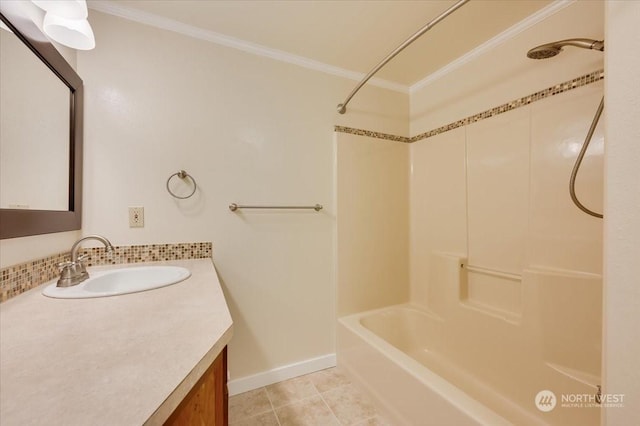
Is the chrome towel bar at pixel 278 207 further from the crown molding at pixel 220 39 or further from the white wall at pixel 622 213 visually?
the white wall at pixel 622 213

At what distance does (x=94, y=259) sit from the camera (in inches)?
48.2

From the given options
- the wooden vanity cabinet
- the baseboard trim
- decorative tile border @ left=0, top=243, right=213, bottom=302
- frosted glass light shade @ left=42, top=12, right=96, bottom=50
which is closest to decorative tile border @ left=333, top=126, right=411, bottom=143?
decorative tile border @ left=0, top=243, right=213, bottom=302

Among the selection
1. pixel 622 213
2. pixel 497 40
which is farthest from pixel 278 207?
pixel 497 40

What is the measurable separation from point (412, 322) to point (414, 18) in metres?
2.06

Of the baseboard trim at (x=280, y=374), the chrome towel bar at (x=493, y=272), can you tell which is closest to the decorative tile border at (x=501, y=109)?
the chrome towel bar at (x=493, y=272)

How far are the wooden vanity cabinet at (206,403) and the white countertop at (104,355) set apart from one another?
7 cm

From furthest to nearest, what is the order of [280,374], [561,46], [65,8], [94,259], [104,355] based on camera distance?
[280,374], [94,259], [561,46], [65,8], [104,355]

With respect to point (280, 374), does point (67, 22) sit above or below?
above

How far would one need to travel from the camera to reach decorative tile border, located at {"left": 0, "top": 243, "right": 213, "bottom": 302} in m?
0.78

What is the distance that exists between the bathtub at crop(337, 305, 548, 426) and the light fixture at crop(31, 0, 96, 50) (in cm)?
199

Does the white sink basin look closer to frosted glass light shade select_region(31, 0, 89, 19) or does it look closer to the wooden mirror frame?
the wooden mirror frame

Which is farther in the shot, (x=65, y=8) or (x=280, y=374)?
(x=280, y=374)

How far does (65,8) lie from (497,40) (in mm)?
2171

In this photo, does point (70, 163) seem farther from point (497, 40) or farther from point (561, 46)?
point (497, 40)
